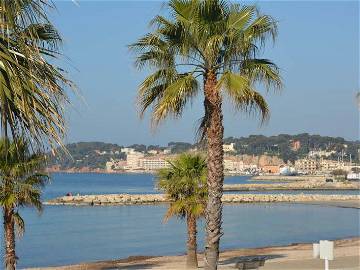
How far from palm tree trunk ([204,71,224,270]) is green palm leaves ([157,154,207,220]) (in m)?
11.4

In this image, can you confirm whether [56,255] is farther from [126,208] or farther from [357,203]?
[357,203]

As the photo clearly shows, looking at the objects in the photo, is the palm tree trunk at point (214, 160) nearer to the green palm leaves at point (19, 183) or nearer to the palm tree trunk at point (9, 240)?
the green palm leaves at point (19, 183)

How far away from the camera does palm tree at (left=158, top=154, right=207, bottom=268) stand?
2397 centimetres

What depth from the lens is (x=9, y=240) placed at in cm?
1803

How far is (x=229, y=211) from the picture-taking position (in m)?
89.2

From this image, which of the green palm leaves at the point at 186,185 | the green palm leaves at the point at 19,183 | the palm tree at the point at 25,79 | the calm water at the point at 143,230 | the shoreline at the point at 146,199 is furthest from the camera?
the shoreline at the point at 146,199

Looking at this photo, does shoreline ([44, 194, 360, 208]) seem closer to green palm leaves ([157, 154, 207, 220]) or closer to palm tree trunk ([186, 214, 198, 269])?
palm tree trunk ([186, 214, 198, 269])

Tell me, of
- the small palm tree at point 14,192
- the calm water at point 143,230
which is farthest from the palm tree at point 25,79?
the calm water at point 143,230

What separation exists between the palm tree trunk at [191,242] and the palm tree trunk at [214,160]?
11.7 metres

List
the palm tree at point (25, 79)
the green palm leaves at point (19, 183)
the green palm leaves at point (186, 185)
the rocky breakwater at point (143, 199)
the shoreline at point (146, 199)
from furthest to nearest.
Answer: the rocky breakwater at point (143, 199) < the shoreline at point (146, 199) < the green palm leaves at point (186, 185) < the green palm leaves at point (19, 183) < the palm tree at point (25, 79)

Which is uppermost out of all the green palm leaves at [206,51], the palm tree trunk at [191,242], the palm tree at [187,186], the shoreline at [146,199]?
the green palm leaves at [206,51]

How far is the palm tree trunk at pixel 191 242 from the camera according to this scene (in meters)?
24.2

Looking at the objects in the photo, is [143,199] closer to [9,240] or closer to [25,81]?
[9,240]

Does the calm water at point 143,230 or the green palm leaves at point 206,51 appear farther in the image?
the calm water at point 143,230
